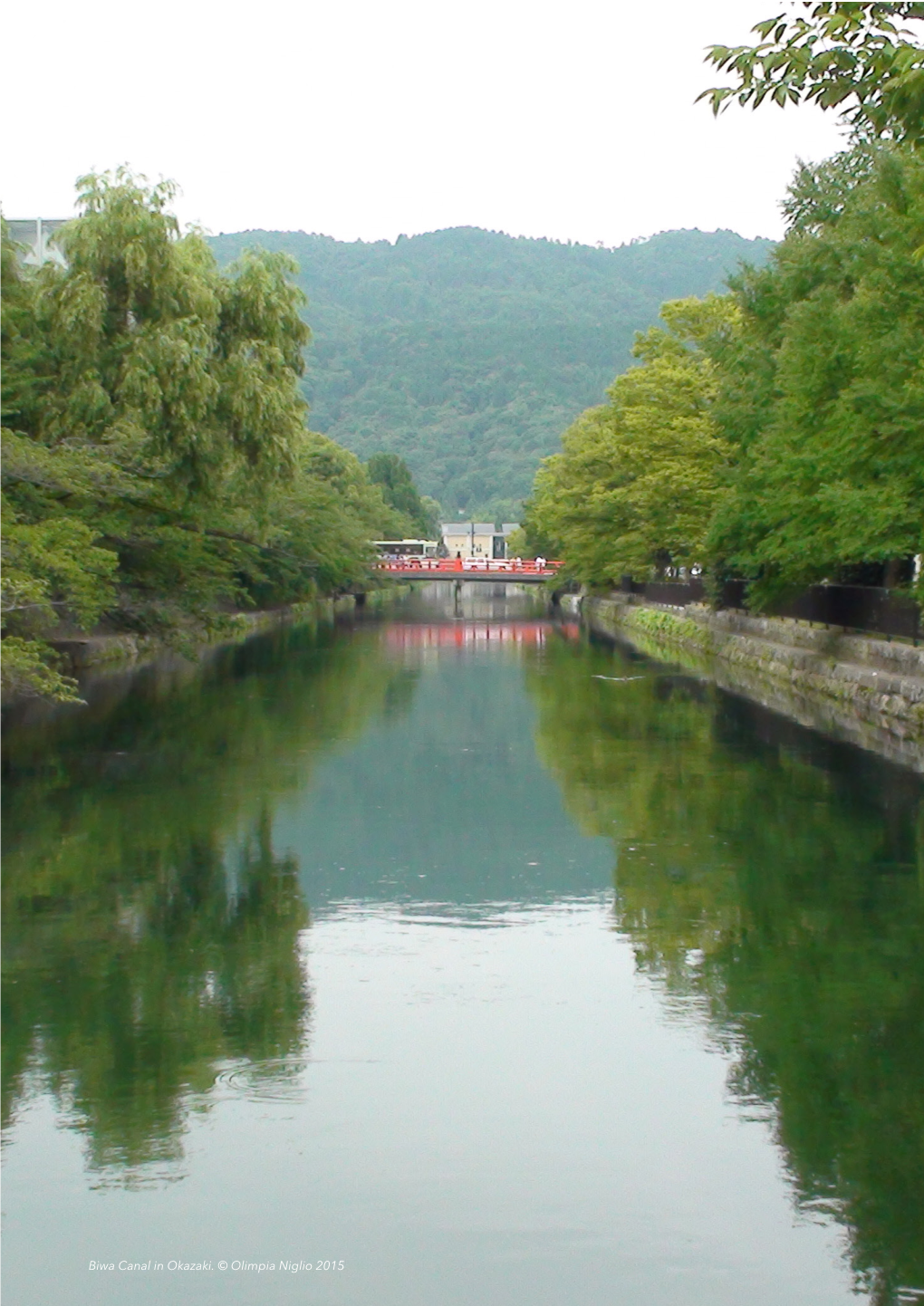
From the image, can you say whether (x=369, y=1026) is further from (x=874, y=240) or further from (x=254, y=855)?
(x=874, y=240)

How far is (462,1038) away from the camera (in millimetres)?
9273

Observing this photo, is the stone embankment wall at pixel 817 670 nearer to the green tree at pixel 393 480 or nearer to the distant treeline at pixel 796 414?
the distant treeline at pixel 796 414

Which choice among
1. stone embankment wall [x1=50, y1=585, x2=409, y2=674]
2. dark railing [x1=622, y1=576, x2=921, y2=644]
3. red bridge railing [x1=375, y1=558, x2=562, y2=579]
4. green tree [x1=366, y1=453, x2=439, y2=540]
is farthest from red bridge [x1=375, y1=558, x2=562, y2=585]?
green tree [x1=366, y1=453, x2=439, y2=540]

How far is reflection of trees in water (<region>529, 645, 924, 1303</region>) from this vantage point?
292 inches

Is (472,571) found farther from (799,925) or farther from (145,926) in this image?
(145,926)

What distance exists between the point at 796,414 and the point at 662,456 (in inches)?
781

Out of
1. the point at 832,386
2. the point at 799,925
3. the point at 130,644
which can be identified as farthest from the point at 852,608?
the point at 799,925

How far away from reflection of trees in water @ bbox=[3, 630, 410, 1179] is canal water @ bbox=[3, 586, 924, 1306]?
0.04 meters

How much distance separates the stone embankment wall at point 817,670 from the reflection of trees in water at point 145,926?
8.84 meters

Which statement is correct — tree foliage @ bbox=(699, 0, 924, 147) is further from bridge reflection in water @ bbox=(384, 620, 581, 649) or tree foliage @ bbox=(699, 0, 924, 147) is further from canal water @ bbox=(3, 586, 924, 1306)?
bridge reflection in water @ bbox=(384, 620, 581, 649)

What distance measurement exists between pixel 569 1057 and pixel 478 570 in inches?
3917

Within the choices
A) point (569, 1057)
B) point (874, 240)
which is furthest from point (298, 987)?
point (874, 240)

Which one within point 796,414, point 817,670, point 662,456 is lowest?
point 817,670

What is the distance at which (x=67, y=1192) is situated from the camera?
7031 mm
